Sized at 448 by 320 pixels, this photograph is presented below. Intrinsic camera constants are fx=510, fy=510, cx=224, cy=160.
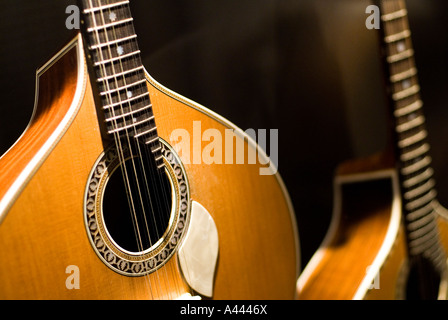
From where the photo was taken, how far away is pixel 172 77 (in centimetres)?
83

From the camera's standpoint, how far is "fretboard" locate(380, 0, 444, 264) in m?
0.82

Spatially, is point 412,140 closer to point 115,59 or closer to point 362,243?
point 362,243

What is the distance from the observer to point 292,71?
93cm

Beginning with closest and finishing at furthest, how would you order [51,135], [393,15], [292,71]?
[51,135] → [393,15] → [292,71]

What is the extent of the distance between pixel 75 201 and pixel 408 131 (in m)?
0.55

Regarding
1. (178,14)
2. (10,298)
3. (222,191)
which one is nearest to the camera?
(10,298)

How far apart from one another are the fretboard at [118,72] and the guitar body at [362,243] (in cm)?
38

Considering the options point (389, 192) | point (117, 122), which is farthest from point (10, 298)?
point (389, 192)

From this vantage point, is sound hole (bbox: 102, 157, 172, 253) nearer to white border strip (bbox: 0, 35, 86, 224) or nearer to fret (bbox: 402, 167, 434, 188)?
white border strip (bbox: 0, 35, 86, 224)

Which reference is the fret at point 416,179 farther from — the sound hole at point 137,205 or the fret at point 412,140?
the sound hole at point 137,205

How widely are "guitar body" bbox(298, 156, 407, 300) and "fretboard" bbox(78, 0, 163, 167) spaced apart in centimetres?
38

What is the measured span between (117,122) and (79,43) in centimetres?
10

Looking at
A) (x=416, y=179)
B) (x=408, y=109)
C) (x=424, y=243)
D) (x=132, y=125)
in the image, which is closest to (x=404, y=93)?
(x=408, y=109)
